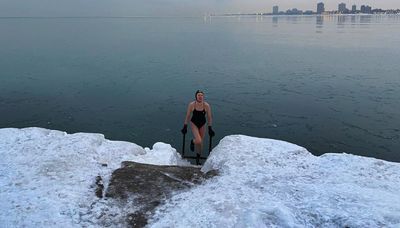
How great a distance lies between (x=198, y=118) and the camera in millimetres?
13391

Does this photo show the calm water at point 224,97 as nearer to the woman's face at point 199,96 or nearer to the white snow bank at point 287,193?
the woman's face at point 199,96

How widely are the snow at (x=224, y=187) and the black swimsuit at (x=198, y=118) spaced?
149 cm

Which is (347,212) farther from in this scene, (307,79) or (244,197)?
(307,79)

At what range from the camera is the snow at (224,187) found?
25.4ft

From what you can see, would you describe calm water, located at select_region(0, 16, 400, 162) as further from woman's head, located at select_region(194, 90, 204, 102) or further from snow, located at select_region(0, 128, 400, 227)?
snow, located at select_region(0, 128, 400, 227)

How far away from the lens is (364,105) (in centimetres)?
2119

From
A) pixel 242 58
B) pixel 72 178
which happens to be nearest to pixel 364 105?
pixel 72 178

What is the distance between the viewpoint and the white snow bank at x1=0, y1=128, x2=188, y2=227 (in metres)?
7.85

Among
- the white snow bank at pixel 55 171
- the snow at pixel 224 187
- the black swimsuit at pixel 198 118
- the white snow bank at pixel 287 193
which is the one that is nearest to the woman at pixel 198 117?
the black swimsuit at pixel 198 118

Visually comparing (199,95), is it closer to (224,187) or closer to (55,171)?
(224,187)

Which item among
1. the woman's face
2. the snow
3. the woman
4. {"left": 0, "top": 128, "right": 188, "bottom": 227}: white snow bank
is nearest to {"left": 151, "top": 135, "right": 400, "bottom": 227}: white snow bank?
the snow

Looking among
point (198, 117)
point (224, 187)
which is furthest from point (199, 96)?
point (224, 187)

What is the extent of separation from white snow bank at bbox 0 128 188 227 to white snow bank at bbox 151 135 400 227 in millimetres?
1906

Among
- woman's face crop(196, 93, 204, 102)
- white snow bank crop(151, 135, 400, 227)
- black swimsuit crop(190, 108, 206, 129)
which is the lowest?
white snow bank crop(151, 135, 400, 227)
